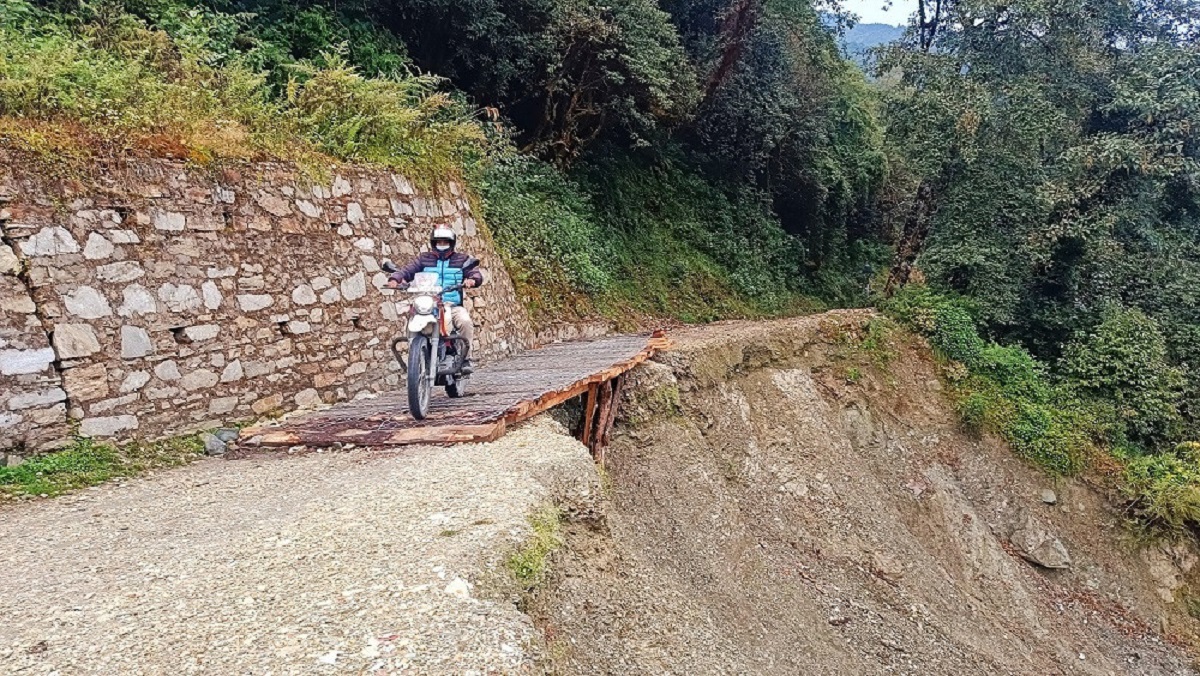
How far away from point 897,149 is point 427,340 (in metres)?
13.9

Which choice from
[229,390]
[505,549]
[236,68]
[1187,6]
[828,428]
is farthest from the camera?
[1187,6]

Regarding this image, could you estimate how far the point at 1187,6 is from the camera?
14344mm

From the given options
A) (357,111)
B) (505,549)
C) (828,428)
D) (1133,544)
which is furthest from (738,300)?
(505,549)

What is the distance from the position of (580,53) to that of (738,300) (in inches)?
265

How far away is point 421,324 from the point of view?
5633 millimetres

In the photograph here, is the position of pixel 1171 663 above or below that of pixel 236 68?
below

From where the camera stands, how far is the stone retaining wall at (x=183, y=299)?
4.81 metres

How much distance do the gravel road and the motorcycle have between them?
0.74 metres

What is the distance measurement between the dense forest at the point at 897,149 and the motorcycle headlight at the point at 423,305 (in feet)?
9.35

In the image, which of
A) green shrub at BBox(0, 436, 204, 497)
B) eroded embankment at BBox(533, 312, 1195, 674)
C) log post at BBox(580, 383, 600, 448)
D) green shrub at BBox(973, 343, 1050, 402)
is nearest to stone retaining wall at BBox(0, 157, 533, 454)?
green shrub at BBox(0, 436, 204, 497)

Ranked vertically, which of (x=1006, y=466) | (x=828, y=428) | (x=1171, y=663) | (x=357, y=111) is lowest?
(x=1171, y=663)

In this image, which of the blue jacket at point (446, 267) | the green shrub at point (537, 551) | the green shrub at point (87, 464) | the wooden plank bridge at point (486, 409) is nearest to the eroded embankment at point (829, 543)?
the green shrub at point (537, 551)

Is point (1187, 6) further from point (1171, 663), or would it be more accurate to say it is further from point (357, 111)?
point (357, 111)

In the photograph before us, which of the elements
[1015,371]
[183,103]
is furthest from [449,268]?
[1015,371]
